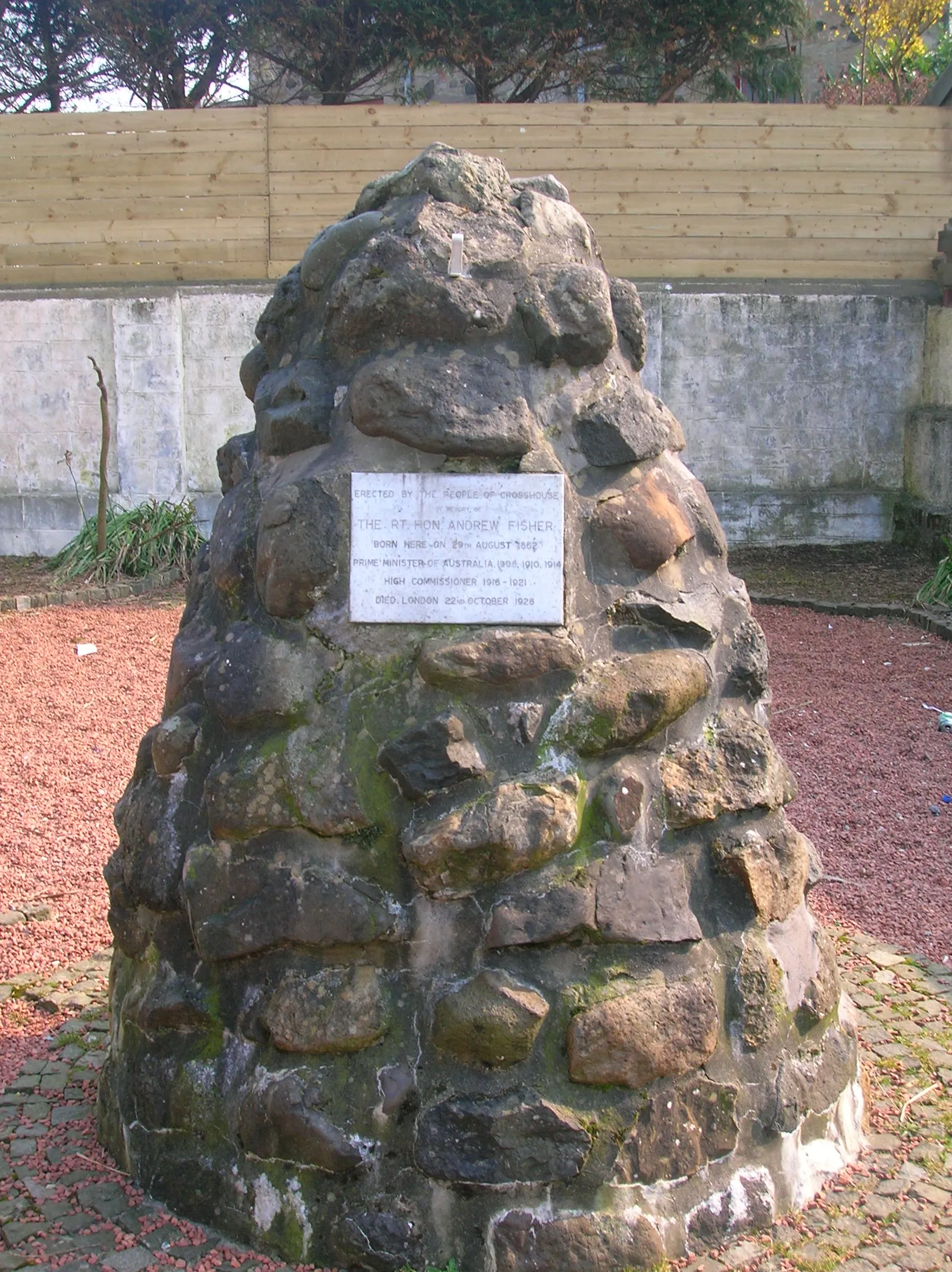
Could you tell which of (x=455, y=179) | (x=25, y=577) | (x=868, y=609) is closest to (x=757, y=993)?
(x=455, y=179)

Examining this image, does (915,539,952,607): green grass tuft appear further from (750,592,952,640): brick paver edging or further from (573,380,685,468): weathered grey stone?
(573,380,685,468): weathered grey stone

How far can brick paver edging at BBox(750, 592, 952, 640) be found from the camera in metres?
9.01

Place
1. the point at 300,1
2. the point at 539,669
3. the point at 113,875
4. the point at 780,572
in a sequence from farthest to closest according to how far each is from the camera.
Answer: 1. the point at 300,1
2. the point at 780,572
3. the point at 113,875
4. the point at 539,669

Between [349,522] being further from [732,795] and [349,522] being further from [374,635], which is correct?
[732,795]

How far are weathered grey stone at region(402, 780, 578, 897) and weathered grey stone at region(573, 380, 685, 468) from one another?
80 centimetres

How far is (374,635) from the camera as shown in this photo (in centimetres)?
282

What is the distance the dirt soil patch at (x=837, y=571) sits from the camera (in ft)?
33.3

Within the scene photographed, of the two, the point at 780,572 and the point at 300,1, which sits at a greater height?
the point at 300,1

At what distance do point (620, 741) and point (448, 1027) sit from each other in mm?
705

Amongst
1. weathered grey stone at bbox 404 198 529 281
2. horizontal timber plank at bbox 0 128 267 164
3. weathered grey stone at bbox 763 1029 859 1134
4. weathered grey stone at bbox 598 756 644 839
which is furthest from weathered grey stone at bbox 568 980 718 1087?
horizontal timber plank at bbox 0 128 267 164

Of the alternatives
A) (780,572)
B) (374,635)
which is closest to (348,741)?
(374,635)

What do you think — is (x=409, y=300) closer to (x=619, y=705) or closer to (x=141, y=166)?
(x=619, y=705)

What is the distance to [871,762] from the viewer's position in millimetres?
6609

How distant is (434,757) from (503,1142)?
0.79 meters
